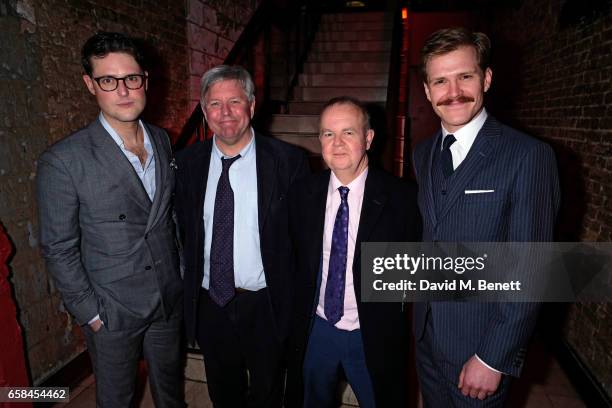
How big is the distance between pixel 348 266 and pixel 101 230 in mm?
1135

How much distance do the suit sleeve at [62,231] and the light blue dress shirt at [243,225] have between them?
56 cm

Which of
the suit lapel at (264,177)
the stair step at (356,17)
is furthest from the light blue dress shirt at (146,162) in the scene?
the stair step at (356,17)

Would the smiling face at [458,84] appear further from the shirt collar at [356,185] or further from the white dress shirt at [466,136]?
the shirt collar at [356,185]

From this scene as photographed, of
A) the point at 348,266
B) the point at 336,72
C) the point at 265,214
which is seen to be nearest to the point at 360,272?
the point at 348,266

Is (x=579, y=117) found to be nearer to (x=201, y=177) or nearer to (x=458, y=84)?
(x=458, y=84)

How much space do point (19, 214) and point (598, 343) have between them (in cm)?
402

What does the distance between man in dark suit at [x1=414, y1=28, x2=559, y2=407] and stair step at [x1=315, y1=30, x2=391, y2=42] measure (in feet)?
16.5

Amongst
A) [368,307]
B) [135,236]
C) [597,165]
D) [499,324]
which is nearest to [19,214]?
[135,236]

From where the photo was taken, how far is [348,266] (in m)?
1.69

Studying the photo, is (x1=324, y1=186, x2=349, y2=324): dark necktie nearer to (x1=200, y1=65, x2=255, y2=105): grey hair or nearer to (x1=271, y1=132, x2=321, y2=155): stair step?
(x1=200, y1=65, x2=255, y2=105): grey hair

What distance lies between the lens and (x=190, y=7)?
14.2 feet

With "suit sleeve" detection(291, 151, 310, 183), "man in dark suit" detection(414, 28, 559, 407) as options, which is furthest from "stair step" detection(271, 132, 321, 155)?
"man in dark suit" detection(414, 28, 559, 407)

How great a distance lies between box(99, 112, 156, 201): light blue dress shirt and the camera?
71.6 inches

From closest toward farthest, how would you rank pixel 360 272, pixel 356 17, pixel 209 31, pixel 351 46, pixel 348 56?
pixel 360 272 < pixel 209 31 < pixel 348 56 < pixel 351 46 < pixel 356 17
